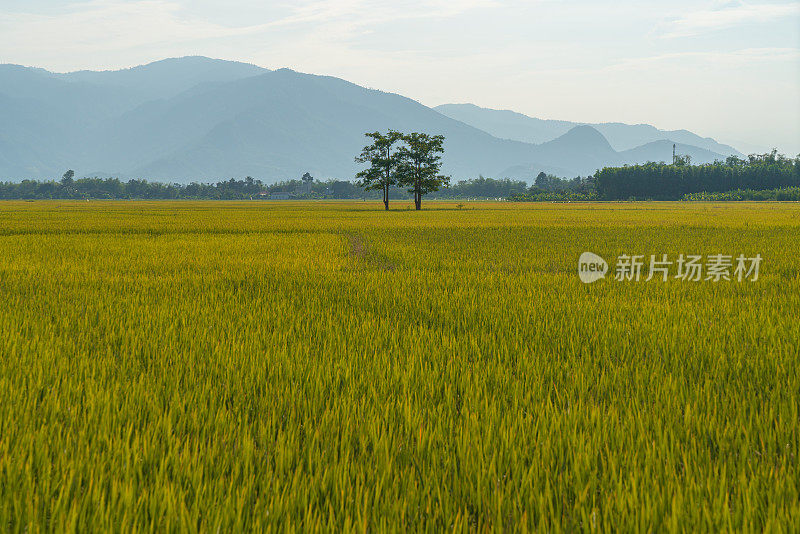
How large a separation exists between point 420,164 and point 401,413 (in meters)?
52.2

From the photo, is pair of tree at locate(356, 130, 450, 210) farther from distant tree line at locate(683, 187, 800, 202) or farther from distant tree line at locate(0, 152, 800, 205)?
distant tree line at locate(683, 187, 800, 202)

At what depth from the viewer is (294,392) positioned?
277cm

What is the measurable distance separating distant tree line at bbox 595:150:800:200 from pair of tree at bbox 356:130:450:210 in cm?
6304

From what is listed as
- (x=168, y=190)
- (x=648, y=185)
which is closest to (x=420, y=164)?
(x=648, y=185)

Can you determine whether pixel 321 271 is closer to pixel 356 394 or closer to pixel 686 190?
pixel 356 394

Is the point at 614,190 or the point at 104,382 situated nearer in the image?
the point at 104,382

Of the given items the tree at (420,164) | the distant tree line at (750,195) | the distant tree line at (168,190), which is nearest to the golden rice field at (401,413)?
the tree at (420,164)

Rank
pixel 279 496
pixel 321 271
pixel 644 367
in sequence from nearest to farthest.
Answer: pixel 279 496 < pixel 644 367 < pixel 321 271

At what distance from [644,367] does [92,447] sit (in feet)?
10.1

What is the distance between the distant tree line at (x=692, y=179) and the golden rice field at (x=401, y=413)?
10450cm

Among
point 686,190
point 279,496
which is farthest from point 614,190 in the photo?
point 279,496

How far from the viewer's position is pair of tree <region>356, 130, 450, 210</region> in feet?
171

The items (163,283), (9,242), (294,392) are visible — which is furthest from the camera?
(9,242)

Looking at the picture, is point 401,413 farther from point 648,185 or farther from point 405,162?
point 648,185
